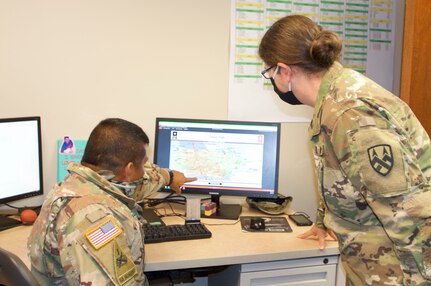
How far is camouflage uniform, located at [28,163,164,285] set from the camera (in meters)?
1.23

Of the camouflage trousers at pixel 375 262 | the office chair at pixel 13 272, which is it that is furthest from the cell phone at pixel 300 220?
the office chair at pixel 13 272

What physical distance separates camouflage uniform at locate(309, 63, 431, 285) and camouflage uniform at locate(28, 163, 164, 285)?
1.91 feet

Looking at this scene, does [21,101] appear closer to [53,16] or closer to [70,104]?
[70,104]

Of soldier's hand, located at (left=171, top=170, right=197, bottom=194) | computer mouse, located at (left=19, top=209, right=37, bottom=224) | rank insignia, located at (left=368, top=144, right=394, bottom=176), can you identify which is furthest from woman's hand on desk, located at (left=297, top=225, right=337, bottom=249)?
computer mouse, located at (left=19, top=209, right=37, bottom=224)

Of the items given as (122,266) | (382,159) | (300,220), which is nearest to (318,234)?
(300,220)

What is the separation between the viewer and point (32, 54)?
2170 mm

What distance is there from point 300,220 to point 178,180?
58cm

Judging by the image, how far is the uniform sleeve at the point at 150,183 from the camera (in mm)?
1982

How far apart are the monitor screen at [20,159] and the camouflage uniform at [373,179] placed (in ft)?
4.22

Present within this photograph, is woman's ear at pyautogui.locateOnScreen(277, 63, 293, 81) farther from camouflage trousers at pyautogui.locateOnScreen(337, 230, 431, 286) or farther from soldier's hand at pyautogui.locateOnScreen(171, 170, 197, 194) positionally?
soldier's hand at pyautogui.locateOnScreen(171, 170, 197, 194)

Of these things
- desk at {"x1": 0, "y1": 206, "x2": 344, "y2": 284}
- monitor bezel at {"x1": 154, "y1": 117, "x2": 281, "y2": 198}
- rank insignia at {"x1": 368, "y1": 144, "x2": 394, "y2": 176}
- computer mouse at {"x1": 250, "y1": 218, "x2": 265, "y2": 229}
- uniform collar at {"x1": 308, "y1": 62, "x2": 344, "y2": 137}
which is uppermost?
uniform collar at {"x1": 308, "y1": 62, "x2": 344, "y2": 137}

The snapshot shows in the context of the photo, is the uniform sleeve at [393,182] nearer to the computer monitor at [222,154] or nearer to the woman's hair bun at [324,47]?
the woman's hair bun at [324,47]

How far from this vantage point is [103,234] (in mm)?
1245

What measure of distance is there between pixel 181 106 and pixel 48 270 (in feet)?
4.09
